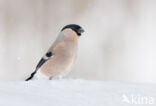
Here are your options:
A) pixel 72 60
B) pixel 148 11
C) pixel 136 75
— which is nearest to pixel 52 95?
pixel 72 60

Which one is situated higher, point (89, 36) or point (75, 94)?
point (75, 94)

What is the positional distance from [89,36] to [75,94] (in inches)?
177

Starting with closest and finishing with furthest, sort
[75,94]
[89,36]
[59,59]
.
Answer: [75,94] < [59,59] < [89,36]

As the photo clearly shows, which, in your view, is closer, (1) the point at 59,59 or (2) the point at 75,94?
(2) the point at 75,94

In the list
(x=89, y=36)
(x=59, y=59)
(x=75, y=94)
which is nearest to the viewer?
(x=75, y=94)

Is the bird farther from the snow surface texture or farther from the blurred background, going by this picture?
the blurred background

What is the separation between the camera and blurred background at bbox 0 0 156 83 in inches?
231

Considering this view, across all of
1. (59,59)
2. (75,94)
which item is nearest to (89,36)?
(59,59)

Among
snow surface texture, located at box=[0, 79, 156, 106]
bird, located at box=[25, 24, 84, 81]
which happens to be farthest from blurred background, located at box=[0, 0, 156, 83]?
snow surface texture, located at box=[0, 79, 156, 106]

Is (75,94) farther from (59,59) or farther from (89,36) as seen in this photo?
(89,36)

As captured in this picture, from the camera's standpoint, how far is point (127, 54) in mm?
6219

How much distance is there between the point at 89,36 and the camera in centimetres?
648

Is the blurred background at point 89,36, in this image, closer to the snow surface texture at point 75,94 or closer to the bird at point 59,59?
the bird at point 59,59

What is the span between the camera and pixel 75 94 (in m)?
1.99
